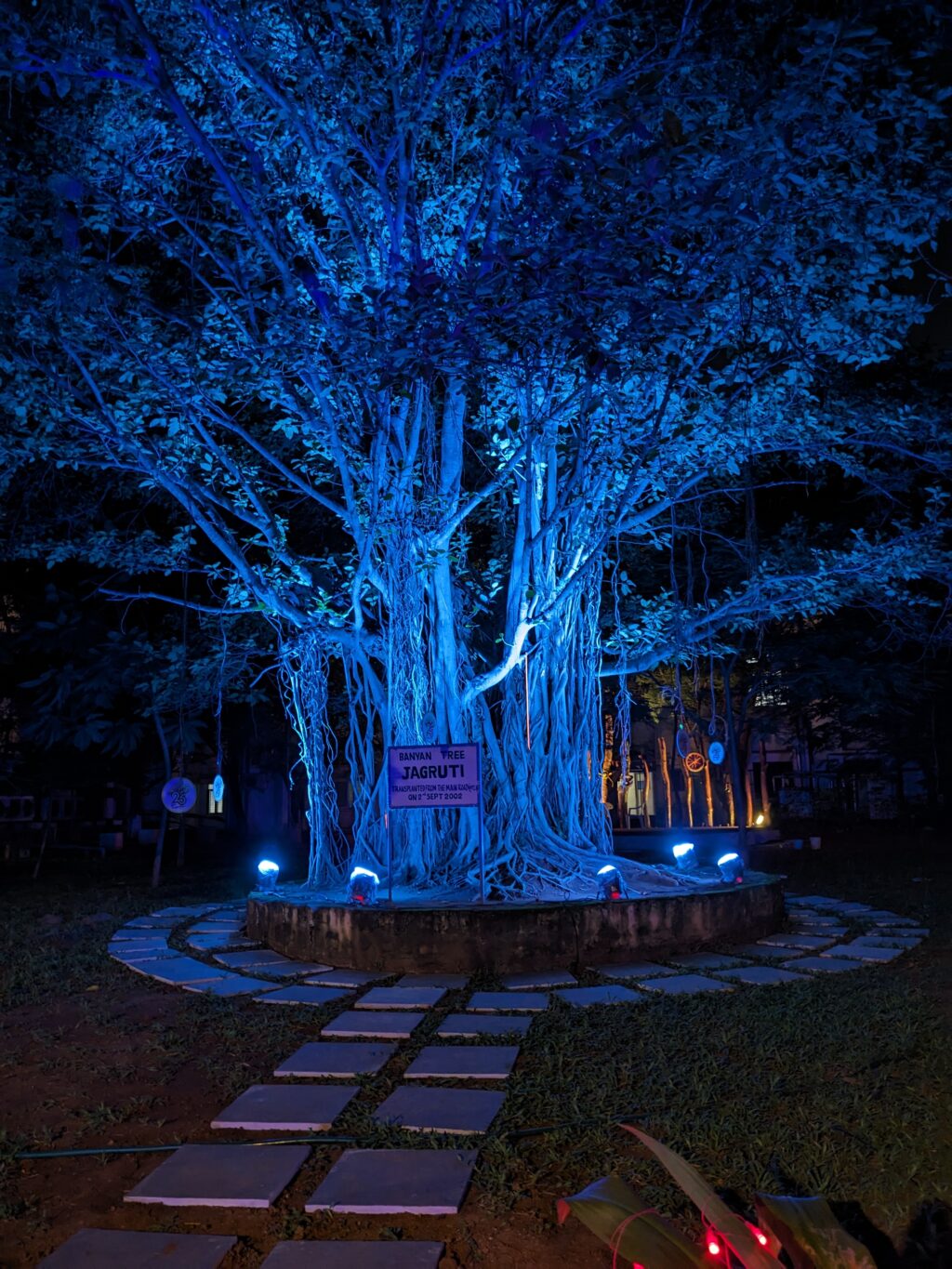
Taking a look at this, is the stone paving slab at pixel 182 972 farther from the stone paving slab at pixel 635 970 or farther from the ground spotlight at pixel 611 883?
the ground spotlight at pixel 611 883

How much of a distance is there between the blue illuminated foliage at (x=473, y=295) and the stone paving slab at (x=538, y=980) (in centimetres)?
87

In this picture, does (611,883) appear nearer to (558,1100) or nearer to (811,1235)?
(558,1100)

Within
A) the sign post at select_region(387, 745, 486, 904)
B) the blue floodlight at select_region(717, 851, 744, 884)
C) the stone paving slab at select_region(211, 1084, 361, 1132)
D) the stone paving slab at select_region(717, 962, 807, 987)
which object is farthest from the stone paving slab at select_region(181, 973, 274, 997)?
the blue floodlight at select_region(717, 851, 744, 884)

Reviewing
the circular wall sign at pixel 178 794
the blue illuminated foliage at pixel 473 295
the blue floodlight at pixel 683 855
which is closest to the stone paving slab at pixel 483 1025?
the blue illuminated foliage at pixel 473 295

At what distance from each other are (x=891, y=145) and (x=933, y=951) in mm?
4444

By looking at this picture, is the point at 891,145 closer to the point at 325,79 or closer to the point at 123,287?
the point at 325,79

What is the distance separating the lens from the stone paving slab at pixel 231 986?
16.3ft

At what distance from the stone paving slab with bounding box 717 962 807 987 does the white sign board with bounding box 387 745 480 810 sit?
1720 mm

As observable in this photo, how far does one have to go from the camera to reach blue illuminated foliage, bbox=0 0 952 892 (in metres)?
4.70

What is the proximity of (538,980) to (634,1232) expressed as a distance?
3.47 meters

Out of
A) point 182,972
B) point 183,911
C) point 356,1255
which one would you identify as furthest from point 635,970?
point 183,911

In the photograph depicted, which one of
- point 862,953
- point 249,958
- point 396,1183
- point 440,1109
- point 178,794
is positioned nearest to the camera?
point 396,1183

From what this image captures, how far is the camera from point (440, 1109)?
3.14 m

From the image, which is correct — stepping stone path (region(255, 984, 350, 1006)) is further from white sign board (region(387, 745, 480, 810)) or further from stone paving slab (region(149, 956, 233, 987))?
white sign board (region(387, 745, 480, 810))
